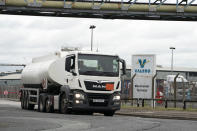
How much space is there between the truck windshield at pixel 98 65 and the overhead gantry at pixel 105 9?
13.0 m

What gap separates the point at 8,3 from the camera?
36312mm

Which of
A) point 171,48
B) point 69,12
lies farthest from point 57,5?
point 171,48

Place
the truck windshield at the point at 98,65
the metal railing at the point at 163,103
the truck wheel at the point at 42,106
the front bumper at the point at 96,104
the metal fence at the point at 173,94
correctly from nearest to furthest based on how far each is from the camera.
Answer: the front bumper at the point at 96,104
the truck windshield at the point at 98,65
the truck wheel at the point at 42,106
the metal railing at the point at 163,103
the metal fence at the point at 173,94

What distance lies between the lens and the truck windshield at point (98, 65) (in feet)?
74.4

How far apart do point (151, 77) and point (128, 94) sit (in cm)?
473

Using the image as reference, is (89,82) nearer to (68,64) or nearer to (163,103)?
(68,64)

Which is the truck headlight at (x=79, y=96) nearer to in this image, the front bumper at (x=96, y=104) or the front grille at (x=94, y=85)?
the front bumper at (x=96, y=104)

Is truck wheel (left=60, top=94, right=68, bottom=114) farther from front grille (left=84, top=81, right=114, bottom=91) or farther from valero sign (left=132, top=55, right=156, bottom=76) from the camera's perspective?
valero sign (left=132, top=55, right=156, bottom=76)

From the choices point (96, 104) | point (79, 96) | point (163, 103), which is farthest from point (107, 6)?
point (79, 96)

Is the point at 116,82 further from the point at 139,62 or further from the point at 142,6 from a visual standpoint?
Result: the point at 142,6

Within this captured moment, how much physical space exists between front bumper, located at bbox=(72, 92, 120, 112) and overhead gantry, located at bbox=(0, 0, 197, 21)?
549 inches

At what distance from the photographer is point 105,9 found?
37.7 m

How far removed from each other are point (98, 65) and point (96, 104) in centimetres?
181

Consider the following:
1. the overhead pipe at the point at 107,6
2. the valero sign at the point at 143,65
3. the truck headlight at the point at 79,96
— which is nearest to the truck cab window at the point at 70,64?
the truck headlight at the point at 79,96
